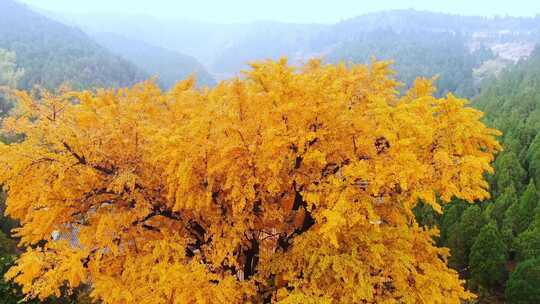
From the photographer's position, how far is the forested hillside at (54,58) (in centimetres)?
10006

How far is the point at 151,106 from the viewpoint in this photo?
29.8 feet

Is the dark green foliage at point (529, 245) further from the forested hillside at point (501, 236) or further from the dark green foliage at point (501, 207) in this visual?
the dark green foliage at point (501, 207)

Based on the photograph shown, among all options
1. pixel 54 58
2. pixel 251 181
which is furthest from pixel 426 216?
pixel 54 58

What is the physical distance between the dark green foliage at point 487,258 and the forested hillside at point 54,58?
79424mm

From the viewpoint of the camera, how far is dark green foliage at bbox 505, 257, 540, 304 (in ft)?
55.1

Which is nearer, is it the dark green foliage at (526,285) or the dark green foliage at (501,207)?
the dark green foliage at (526,285)

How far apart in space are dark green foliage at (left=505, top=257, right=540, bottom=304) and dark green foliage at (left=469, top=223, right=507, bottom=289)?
7.06 feet

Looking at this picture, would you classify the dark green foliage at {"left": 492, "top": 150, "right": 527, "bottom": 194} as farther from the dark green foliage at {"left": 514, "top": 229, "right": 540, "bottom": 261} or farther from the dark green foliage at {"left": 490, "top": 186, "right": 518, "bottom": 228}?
the dark green foliage at {"left": 514, "top": 229, "right": 540, "bottom": 261}

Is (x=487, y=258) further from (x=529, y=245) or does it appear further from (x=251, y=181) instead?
(x=251, y=181)

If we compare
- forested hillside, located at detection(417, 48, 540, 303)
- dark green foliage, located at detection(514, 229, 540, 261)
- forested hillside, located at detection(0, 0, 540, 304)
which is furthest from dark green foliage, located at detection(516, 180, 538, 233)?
forested hillside, located at detection(0, 0, 540, 304)

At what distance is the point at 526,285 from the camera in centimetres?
1695

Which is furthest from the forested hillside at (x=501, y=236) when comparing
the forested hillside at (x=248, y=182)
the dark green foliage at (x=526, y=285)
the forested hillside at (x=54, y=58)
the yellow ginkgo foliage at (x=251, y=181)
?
the forested hillside at (x=54, y=58)

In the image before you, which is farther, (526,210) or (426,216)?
(526,210)

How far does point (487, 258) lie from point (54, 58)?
121 meters
